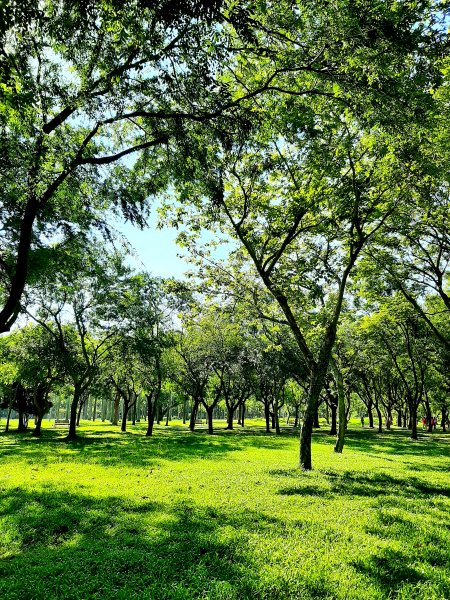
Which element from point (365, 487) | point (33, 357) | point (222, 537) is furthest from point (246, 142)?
point (33, 357)

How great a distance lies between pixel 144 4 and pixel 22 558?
7.82 m

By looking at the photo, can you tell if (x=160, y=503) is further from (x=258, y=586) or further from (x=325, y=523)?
(x=258, y=586)

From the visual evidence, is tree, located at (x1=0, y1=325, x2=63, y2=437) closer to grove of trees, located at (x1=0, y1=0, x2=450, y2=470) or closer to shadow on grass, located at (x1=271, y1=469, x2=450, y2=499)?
grove of trees, located at (x1=0, y1=0, x2=450, y2=470)

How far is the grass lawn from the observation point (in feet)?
15.1

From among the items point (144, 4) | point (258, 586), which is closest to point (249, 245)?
point (144, 4)

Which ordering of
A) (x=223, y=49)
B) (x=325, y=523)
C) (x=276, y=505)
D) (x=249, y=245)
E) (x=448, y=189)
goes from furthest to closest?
(x=448, y=189), (x=249, y=245), (x=276, y=505), (x=325, y=523), (x=223, y=49)

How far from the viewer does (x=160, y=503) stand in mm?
8344

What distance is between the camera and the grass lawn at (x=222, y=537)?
4605mm

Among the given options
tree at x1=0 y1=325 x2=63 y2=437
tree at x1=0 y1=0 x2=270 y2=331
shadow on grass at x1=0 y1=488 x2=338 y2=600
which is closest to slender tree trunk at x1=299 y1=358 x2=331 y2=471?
shadow on grass at x1=0 y1=488 x2=338 y2=600

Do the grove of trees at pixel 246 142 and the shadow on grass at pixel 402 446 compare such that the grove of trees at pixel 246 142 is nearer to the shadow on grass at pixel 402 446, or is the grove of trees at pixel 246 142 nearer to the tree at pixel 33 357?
the shadow on grass at pixel 402 446

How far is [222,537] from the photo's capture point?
6078 millimetres

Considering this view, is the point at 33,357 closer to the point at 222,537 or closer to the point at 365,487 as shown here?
the point at 365,487

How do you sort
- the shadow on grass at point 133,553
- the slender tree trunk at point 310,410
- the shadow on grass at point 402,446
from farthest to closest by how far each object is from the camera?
1. the shadow on grass at point 402,446
2. the slender tree trunk at point 310,410
3. the shadow on grass at point 133,553

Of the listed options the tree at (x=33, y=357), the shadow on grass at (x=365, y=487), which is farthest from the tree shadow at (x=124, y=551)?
the tree at (x=33, y=357)
